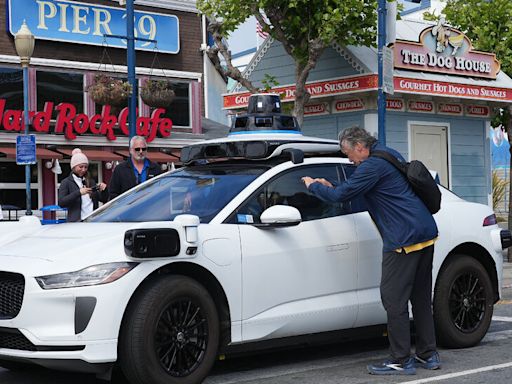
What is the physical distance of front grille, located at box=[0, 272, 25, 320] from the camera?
19.2 feet

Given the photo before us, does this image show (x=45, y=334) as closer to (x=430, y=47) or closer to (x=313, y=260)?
(x=313, y=260)

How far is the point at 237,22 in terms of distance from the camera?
16547mm

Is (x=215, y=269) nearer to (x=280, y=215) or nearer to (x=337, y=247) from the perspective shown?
(x=280, y=215)

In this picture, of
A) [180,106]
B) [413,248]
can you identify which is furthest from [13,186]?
[413,248]

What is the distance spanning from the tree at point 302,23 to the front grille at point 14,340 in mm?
10784

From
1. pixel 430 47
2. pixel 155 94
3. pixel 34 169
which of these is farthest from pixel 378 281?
pixel 34 169

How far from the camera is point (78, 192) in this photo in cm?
1001

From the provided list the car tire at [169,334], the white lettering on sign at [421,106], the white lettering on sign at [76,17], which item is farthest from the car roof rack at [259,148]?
the white lettering on sign at [76,17]

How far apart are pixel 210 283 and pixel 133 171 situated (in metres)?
3.89

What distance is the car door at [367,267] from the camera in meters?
7.11

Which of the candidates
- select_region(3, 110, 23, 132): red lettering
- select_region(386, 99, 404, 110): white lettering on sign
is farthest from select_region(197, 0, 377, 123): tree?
select_region(3, 110, 23, 132): red lettering

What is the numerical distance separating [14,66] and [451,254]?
2077 centimetres

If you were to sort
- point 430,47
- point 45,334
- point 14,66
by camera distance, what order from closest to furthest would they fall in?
point 45,334, point 430,47, point 14,66

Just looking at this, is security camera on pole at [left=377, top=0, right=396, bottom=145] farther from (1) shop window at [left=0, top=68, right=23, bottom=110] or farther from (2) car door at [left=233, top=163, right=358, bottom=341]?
(1) shop window at [left=0, top=68, right=23, bottom=110]
